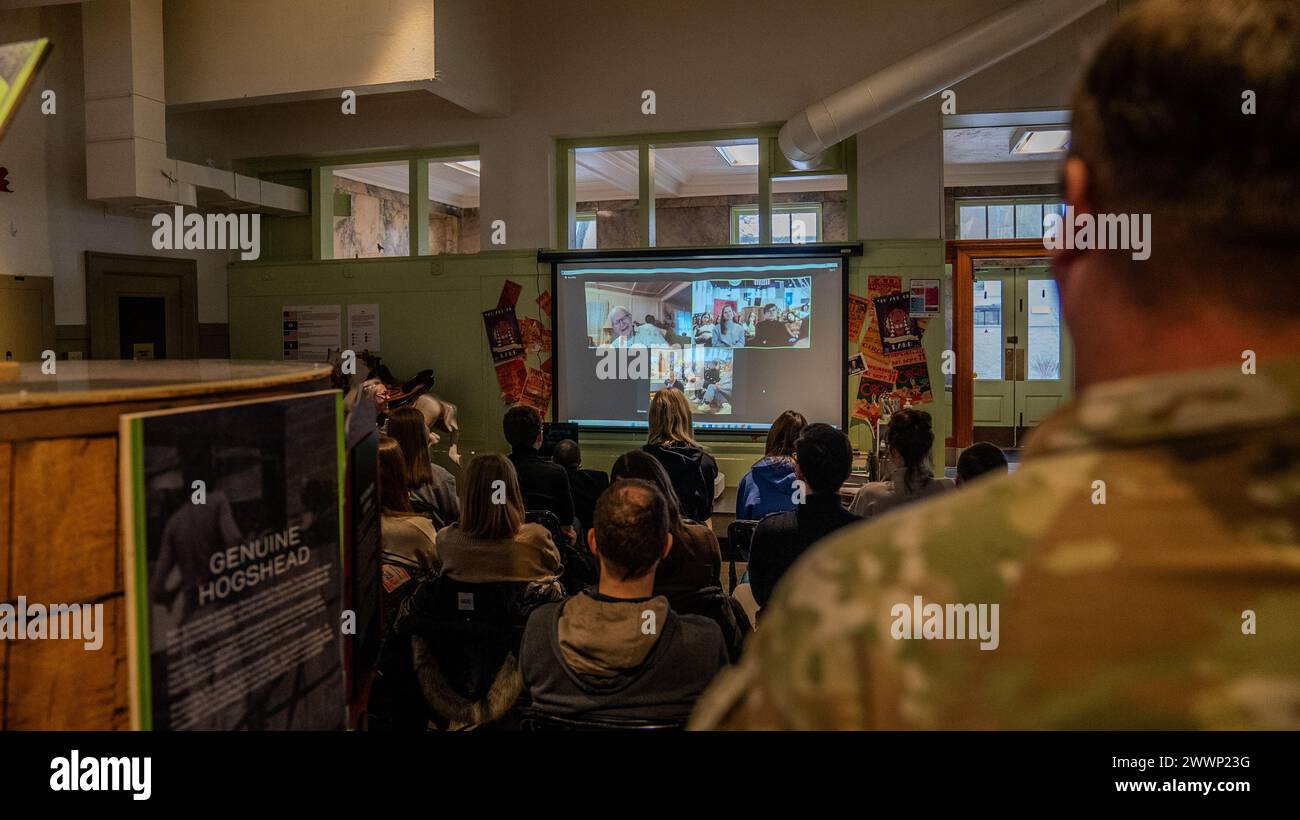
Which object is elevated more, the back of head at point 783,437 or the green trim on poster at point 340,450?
the green trim on poster at point 340,450

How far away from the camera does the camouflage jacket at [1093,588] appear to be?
1.54ft

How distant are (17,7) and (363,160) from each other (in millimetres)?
2204

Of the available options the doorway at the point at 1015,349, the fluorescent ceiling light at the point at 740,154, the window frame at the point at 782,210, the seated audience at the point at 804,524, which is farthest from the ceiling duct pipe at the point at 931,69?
the window frame at the point at 782,210

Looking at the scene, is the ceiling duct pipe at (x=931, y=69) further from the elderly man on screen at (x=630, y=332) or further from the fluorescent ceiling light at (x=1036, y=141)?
Answer: the fluorescent ceiling light at (x=1036, y=141)

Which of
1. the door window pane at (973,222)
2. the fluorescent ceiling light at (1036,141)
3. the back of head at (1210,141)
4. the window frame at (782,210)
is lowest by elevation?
the back of head at (1210,141)

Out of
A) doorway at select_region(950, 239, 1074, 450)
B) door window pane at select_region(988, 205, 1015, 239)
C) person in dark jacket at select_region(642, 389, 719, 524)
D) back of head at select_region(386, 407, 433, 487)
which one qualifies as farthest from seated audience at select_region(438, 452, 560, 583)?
door window pane at select_region(988, 205, 1015, 239)

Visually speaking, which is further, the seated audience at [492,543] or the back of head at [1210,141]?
the seated audience at [492,543]

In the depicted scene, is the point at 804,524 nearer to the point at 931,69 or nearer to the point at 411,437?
the point at 411,437

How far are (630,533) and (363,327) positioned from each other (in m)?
5.09

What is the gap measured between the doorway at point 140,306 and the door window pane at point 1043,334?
815 centimetres

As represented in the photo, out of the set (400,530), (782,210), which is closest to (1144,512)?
(400,530)

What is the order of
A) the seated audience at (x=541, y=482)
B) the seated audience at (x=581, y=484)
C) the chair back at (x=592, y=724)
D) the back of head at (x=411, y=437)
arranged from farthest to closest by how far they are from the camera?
1. the seated audience at (x=581, y=484)
2. the seated audience at (x=541, y=482)
3. the back of head at (x=411, y=437)
4. the chair back at (x=592, y=724)

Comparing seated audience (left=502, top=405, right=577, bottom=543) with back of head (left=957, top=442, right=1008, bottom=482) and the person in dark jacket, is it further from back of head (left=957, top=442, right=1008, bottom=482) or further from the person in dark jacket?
back of head (left=957, top=442, right=1008, bottom=482)
